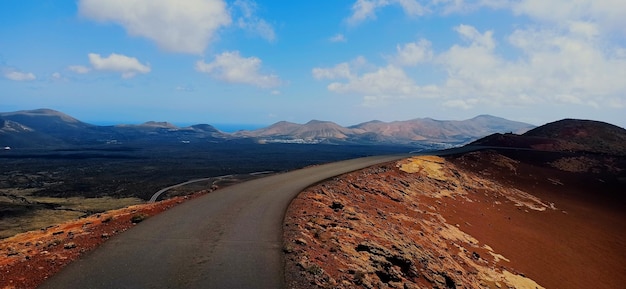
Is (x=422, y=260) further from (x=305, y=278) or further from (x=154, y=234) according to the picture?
(x=154, y=234)

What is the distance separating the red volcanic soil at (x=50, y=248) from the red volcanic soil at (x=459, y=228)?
688 cm

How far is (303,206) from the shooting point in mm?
19469

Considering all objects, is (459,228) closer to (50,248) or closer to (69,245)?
(69,245)

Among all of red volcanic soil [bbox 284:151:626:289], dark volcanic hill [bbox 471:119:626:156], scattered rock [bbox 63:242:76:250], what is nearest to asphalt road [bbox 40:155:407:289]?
red volcanic soil [bbox 284:151:626:289]

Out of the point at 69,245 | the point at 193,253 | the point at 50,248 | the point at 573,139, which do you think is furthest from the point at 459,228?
the point at 573,139

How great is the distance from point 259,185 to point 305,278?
15884 mm

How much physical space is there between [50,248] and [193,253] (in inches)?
216

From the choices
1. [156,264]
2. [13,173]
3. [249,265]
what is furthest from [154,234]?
[13,173]

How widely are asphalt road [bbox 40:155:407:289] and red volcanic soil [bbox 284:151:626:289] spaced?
938 mm

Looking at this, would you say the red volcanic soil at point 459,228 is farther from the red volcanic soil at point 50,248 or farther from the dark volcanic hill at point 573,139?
the dark volcanic hill at point 573,139

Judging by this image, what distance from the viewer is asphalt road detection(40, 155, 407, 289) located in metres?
10.3

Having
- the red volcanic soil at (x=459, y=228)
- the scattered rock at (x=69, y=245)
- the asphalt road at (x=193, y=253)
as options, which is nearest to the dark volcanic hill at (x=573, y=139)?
the red volcanic soil at (x=459, y=228)

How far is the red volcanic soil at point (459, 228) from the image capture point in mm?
13680

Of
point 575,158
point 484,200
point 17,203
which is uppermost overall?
point 575,158
